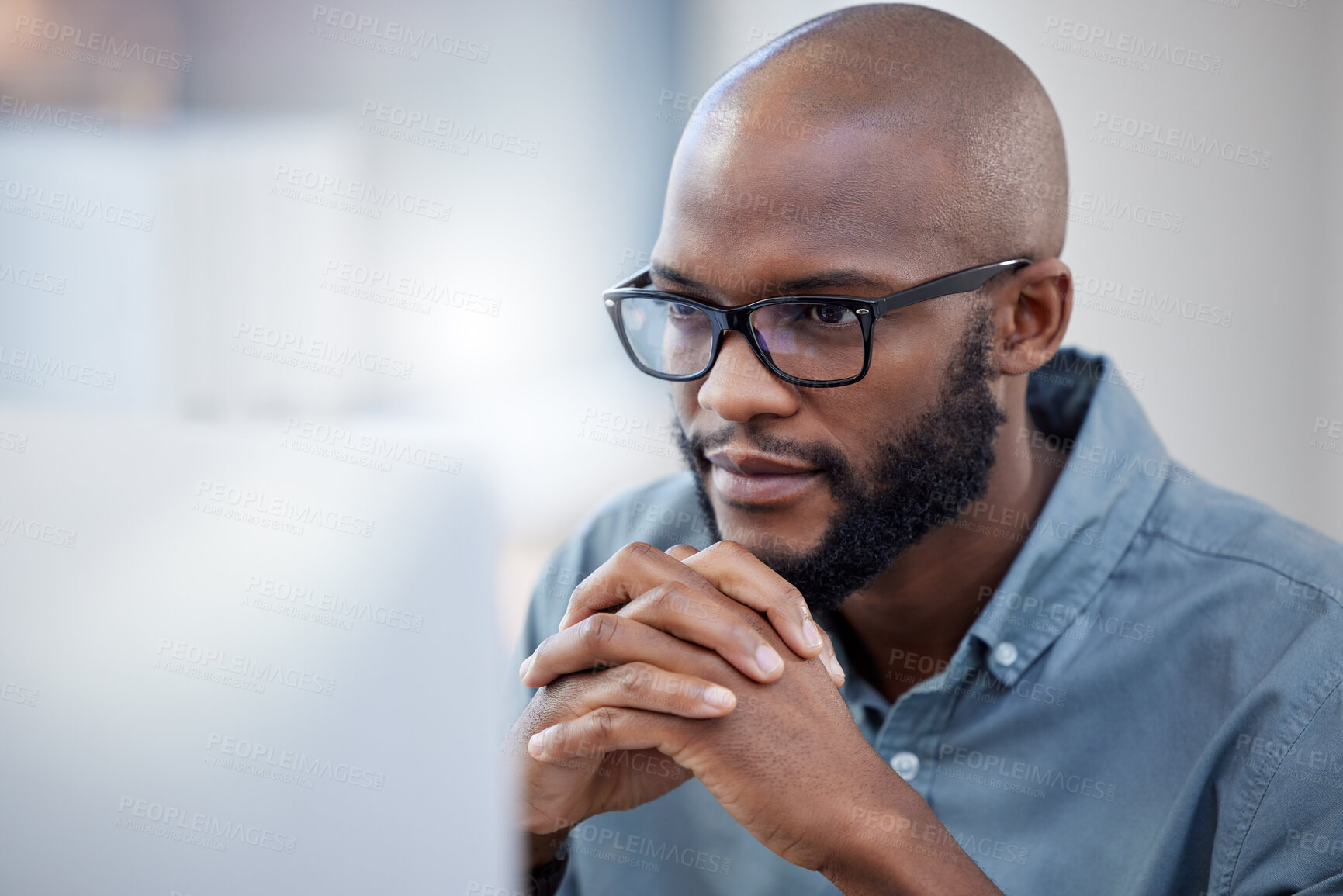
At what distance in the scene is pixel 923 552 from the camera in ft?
4.54

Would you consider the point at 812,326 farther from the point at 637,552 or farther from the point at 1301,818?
the point at 1301,818

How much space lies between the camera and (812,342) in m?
1.18

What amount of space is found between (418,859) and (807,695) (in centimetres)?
70

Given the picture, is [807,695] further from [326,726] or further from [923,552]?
[326,726]

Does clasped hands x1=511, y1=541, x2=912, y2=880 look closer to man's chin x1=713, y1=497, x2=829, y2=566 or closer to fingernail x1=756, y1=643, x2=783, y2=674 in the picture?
fingernail x1=756, y1=643, x2=783, y2=674

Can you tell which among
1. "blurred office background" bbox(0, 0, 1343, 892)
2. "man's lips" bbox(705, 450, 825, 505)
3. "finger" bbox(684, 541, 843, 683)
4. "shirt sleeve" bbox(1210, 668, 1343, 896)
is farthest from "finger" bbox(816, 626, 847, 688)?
"shirt sleeve" bbox(1210, 668, 1343, 896)

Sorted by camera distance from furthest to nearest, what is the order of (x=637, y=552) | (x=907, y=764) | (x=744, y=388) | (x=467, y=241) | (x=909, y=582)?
(x=467, y=241) < (x=909, y=582) < (x=907, y=764) < (x=744, y=388) < (x=637, y=552)

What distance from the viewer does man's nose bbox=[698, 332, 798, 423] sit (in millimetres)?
1172

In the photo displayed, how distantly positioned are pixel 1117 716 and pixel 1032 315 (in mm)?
506

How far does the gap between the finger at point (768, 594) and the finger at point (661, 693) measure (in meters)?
0.09

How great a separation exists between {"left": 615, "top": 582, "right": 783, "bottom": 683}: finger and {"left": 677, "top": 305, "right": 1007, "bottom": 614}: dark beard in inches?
10.6

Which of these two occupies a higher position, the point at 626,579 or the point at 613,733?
the point at 626,579

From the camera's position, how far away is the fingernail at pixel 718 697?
944 millimetres

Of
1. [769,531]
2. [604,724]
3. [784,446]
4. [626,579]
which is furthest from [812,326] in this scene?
[604,724]
